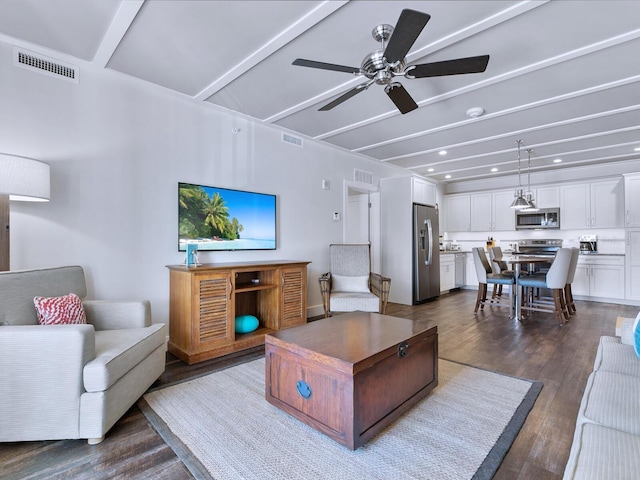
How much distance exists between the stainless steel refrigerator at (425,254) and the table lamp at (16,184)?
4.89 metres

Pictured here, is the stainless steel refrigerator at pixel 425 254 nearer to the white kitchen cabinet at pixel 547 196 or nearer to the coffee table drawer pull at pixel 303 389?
the white kitchen cabinet at pixel 547 196

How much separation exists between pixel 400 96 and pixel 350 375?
208cm

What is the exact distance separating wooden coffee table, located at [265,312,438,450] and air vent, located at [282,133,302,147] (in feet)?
9.45

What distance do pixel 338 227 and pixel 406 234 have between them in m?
1.31

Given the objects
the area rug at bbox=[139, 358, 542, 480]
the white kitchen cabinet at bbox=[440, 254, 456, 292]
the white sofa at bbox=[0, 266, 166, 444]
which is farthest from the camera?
the white kitchen cabinet at bbox=[440, 254, 456, 292]

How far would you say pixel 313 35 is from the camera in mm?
2338

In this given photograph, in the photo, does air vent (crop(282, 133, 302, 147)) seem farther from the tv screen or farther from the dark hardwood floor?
the dark hardwood floor

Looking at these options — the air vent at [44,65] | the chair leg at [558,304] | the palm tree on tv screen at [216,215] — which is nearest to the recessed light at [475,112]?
the chair leg at [558,304]

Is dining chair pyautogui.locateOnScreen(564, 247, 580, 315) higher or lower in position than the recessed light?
lower

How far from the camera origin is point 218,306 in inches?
119

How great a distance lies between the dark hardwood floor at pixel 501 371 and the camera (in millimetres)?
1533

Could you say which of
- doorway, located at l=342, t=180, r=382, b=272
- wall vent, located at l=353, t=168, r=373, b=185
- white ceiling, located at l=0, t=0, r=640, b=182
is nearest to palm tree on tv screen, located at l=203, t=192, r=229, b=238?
white ceiling, located at l=0, t=0, r=640, b=182

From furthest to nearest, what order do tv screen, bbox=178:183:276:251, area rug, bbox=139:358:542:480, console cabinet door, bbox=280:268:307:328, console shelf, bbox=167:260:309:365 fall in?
console cabinet door, bbox=280:268:307:328 < tv screen, bbox=178:183:276:251 < console shelf, bbox=167:260:309:365 < area rug, bbox=139:358:542:480

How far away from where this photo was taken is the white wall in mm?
2508
